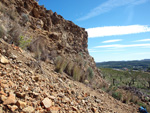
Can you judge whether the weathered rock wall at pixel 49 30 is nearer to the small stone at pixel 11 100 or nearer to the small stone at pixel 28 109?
the small stone at pixel 11 100

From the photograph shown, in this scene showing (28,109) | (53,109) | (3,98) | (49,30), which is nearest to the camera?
(3,98)

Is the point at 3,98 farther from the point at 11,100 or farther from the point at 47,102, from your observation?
the point at 47,102

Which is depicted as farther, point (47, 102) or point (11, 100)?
point (47, 102)

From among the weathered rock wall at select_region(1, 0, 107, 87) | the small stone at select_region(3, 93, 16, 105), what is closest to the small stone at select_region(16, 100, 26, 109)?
the small stone at select_region(3, 93, 16, 105)

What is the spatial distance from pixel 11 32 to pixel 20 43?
0.76 meters

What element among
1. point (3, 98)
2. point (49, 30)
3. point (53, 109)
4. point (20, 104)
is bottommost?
point (53, 109)

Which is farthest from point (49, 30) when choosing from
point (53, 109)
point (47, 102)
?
point (53, 109)

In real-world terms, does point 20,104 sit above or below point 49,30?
below

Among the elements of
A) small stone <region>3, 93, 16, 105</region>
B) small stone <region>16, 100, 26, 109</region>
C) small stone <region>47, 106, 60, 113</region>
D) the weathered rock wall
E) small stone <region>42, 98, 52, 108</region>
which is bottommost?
small stone <region>47, 106, 60, 113</region>

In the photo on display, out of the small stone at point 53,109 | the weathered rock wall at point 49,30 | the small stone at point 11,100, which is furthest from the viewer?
the weathered rock wall at point 49,30

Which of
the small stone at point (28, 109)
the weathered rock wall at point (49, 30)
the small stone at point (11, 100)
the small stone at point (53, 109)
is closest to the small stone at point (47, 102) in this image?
the small stone at point (53, 109)

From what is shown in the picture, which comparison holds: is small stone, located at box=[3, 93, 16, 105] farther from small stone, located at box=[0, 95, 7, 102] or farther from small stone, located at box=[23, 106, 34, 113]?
small stone, located at box=[23, 106, 34, 113]

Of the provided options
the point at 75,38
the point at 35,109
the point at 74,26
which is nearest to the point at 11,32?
the point at 35,109

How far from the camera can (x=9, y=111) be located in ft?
6.19
